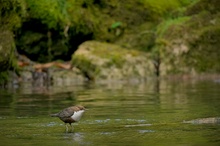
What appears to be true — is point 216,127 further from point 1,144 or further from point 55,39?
point 55,39

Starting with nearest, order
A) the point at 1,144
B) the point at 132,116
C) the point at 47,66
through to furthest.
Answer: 1. the point at 1,144
2. the point at 132,116
3. the point at 47,66

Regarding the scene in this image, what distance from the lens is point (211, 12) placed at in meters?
49.3

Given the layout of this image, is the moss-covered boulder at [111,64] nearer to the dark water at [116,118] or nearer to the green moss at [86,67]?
the green moss at [86,67]

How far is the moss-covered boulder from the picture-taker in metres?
44.2

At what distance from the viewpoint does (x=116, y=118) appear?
19781 millimetres

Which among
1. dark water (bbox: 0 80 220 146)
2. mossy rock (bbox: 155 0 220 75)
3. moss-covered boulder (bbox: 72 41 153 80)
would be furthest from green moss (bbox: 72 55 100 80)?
dark water (bbox: 0 80 220 146)

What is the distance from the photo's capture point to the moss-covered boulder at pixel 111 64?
44.2 meters

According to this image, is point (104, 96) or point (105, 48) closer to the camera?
point (104, 96)

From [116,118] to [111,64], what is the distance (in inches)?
972

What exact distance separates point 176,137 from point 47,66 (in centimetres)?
2987

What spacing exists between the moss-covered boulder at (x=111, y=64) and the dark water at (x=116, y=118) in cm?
1202

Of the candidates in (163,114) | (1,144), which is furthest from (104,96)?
(1,144)

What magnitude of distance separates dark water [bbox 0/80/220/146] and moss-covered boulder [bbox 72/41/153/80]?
12.0m

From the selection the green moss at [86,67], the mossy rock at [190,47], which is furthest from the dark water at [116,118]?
the mossy rock at [190,47]
